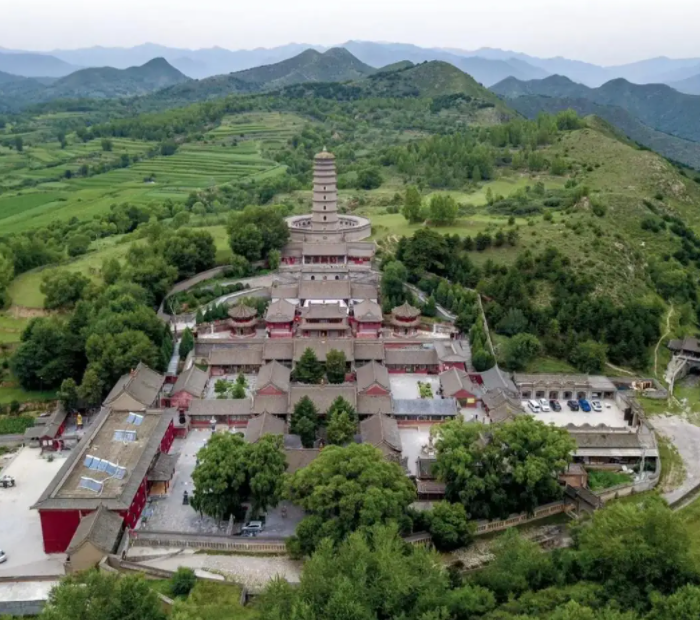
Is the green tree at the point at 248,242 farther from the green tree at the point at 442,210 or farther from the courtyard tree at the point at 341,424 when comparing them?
the courtyard tree at the point at 341,424

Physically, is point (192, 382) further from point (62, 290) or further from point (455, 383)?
point (62, 290)

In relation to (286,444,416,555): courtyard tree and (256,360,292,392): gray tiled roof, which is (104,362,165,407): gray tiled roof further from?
(286,444,416,555): courtyard tree

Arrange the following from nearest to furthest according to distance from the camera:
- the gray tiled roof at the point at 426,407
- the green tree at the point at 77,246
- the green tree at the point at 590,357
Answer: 1. the gray tiled roof at the point at 426,407
2. the green tree at the point at 590,357
3. the green tree at the point at 77,246

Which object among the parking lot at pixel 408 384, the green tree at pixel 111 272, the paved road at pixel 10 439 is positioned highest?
the green tree at pixel 111 272

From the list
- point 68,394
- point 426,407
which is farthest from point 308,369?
point 68,394

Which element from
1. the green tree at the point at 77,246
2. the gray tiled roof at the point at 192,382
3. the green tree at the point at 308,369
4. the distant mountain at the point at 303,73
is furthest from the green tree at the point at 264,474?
the distant mountain at the point at 303,73
